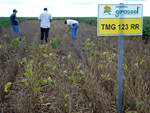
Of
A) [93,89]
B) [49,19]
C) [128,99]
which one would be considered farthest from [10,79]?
[49,19]

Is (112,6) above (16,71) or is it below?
above

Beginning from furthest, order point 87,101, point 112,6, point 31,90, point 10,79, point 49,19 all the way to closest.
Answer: point 49,19
point 10,79
point 31,90
point 87,101
point 112,6

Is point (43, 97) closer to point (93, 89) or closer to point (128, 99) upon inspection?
point (93, 89)

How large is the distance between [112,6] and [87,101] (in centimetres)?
152

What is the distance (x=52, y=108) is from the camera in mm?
2346

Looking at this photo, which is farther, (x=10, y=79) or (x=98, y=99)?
(x=10, y=79)

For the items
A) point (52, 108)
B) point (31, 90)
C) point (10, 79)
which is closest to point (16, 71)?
point (10, 79)

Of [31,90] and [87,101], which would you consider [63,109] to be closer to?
[87,101]

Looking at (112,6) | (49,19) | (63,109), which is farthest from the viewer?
(49,19)

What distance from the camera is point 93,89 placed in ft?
7.79

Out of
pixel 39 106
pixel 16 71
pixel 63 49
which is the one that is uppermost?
pixel 63 49

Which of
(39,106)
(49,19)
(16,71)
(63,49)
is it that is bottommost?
(39,106)

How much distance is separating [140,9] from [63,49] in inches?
147

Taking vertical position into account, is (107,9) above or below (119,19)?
above
